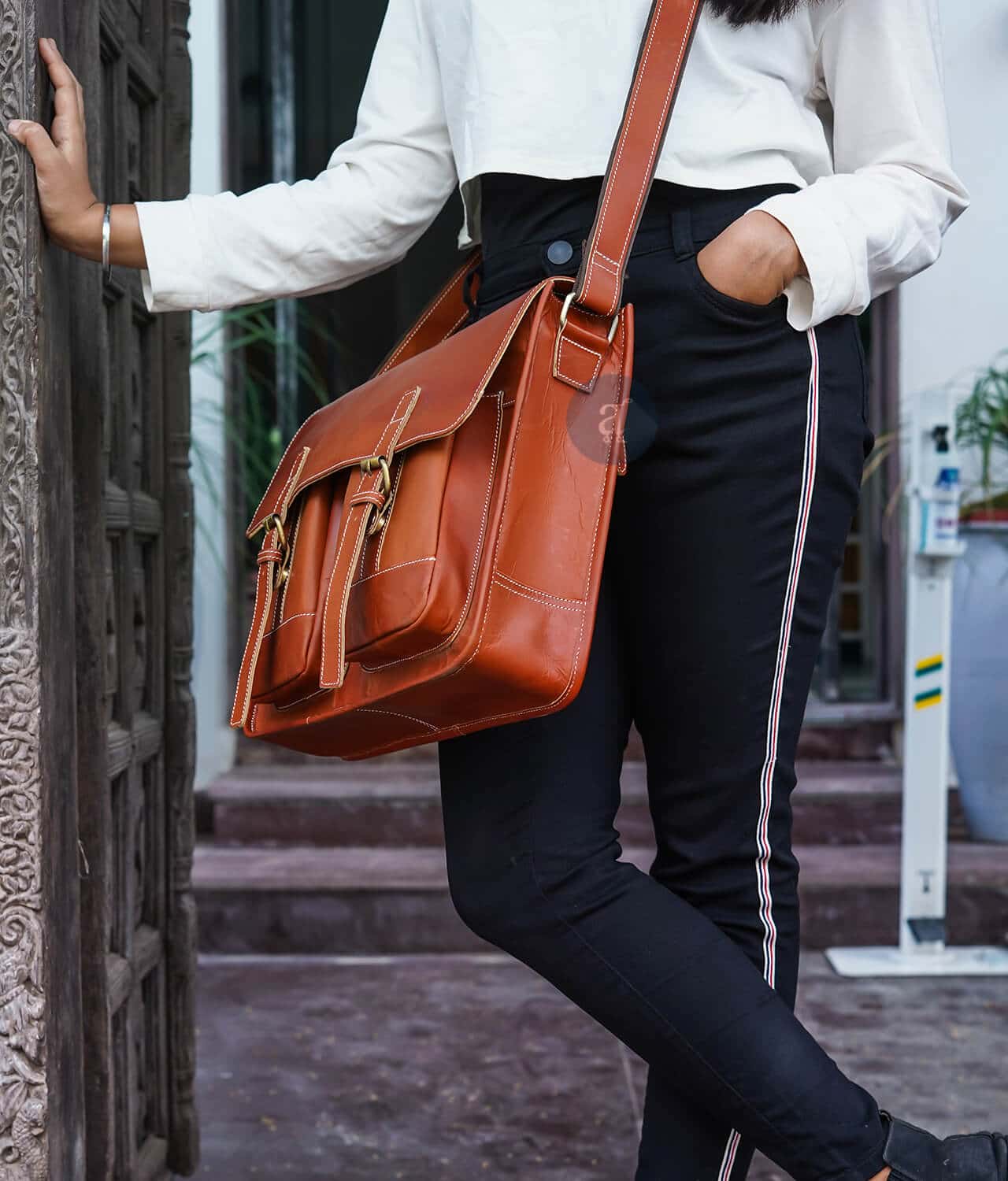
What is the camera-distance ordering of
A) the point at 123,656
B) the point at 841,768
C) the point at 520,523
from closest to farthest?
1. the point at 520,523
2. the point at 123,656
3. the point at 841,768

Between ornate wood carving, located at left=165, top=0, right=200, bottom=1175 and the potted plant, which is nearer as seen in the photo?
ornate wood carving, located at left=165, top=0, right=200, bottom=1175

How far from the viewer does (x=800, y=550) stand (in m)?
1.08

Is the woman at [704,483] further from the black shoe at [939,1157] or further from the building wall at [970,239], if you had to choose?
the building wall at [970,239]

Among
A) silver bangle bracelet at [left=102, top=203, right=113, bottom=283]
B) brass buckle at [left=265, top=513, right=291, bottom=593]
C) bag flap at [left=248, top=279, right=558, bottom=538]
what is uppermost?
silver bangle bracelet at [left=102, top=203, right=113, bottom=283]

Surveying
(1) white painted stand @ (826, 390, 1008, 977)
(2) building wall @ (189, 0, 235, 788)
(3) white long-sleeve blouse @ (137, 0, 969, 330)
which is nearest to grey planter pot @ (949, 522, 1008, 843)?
(1) white painted stand @ (826, 390, 1008, 977)

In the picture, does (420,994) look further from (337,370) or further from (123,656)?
(337,370)

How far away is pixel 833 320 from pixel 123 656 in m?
0.82

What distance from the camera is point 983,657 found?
318 cm

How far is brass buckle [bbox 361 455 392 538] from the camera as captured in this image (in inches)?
38.5

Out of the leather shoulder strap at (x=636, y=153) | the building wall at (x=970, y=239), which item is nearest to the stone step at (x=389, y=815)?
the building wall at (x=970, y=239)

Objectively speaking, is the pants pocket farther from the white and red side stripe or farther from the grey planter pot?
the grey planter pot

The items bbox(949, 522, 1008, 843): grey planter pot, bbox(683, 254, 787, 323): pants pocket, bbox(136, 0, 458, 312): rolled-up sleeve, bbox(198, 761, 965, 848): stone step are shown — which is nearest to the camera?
bbox(683, 254, 787, 323): pants pocket

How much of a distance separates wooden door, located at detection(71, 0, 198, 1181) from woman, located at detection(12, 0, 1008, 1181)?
24cm

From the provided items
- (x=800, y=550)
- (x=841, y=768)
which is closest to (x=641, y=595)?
(x=800, y=550)
